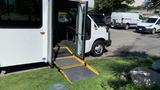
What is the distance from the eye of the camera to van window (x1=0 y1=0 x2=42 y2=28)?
29.1 ft

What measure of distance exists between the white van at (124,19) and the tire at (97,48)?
751 inches

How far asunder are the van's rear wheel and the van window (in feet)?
12.7

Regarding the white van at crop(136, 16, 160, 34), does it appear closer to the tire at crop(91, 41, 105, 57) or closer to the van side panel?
the tire at crop(91, 41, 105, 57)

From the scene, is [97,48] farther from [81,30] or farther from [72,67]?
[72,67]

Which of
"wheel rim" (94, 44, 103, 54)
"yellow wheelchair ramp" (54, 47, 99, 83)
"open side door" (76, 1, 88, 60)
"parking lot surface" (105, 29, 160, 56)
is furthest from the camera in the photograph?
"parking lot surface" (105, 29, 160, 56)

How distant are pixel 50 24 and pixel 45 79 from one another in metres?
1.87

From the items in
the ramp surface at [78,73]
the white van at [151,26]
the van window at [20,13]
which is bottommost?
the ramp surface at [78,73]

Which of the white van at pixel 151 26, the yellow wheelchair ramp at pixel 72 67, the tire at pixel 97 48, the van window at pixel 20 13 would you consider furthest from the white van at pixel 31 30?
the white van at pixel 151 26

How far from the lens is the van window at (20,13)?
8.86m

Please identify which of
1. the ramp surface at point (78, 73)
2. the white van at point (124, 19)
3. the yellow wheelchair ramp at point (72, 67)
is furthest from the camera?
the white van at point (124, 19)

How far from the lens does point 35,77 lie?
29.2 ft

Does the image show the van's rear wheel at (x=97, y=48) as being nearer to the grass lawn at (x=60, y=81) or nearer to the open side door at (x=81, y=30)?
the open side door at (x=81, y=30)

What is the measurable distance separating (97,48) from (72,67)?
3803 mm

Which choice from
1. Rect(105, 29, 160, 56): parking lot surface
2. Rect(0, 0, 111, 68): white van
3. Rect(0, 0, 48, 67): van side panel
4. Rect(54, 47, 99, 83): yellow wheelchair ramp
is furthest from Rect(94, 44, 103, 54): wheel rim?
Rect(0, 0, 48, 67): van side panel
